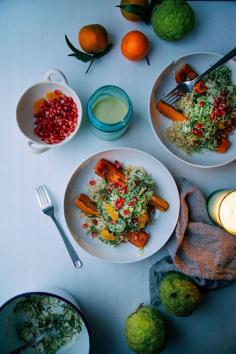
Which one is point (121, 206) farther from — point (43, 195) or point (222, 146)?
point (222, 146)

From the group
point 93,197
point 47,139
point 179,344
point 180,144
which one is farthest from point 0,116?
point 179,344

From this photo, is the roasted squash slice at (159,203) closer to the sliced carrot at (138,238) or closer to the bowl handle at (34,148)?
the sliced carrot at (138,238)

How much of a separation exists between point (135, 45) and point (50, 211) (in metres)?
0.65

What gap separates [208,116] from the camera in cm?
144

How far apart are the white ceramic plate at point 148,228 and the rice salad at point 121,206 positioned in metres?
0.02

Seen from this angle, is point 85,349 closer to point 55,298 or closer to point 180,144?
point 55,298

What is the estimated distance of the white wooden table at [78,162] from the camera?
1.49 metres

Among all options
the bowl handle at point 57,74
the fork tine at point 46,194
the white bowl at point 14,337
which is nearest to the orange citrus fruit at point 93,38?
the bowl handle at point 57,74

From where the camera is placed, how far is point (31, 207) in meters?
1.49

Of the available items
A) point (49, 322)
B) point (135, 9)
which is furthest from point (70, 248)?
point (135, 9)

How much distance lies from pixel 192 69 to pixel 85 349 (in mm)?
1040

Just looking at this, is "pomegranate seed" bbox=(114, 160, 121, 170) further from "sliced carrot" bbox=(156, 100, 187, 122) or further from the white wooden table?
"sliced carrot" bbox=(156, 100, 187, 122)

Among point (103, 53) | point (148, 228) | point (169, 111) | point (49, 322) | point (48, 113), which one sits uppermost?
point (103, 53)

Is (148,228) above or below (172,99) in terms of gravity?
below
